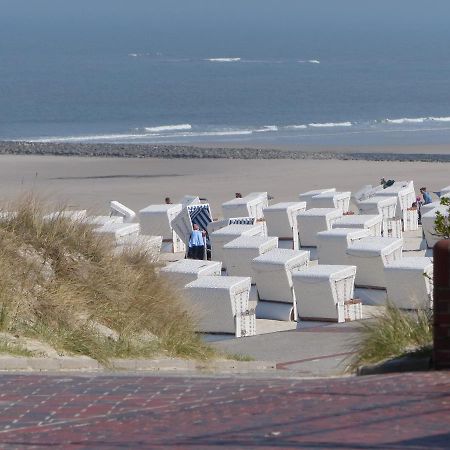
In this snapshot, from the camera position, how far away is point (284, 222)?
60.2 ft

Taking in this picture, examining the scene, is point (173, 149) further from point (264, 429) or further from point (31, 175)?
point (264, 429)

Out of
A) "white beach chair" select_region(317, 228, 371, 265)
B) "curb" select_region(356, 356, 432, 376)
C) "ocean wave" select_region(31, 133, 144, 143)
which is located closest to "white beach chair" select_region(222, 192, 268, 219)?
"white beach chair" select_region(317, 228, 371, 265)

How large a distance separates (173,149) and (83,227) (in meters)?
34.6

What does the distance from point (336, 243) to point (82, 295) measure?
6109 mm

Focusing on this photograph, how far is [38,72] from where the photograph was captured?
10675 cm

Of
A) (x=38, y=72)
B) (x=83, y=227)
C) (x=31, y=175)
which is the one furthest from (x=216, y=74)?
(x=83, y=227)

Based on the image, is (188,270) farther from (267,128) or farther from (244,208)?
(267,128)

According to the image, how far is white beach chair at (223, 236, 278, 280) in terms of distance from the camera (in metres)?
14.7

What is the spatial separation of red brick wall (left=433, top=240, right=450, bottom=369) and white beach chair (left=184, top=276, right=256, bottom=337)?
5519 mm

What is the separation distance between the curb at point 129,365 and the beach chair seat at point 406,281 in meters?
2.84

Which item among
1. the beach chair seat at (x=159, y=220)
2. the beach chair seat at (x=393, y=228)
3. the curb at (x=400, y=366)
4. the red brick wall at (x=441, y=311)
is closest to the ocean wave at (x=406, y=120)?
the beach chair seat at (x=393, y=228)

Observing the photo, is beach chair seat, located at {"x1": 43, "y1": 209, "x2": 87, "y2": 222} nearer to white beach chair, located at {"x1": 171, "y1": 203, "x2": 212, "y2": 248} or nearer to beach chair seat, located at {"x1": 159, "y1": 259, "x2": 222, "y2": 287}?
beach chair seat, located at {"x1": 159, "y1": 259, "x2": 222, "y2": 287}

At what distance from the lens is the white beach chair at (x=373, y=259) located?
14113 mm

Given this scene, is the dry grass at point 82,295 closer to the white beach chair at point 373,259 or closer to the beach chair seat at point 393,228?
the white beach chair at point 373,259
